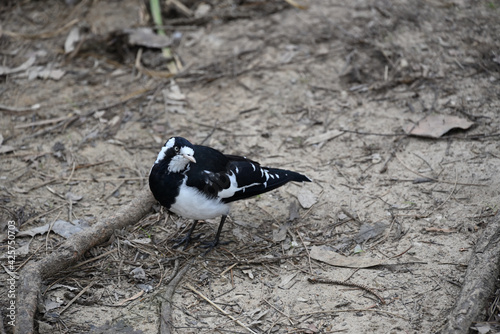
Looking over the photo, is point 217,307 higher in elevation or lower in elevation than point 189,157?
lower

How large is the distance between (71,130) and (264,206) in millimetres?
2181

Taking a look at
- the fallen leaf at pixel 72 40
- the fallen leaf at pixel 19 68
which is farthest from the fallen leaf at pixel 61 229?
the fallen leaf at pixel 72 40

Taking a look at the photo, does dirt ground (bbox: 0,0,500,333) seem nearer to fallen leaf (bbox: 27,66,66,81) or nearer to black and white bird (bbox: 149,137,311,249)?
fallen leaf (bbox: 27,66,66,81)

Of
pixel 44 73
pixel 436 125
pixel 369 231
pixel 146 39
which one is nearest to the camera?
pixel 369 231

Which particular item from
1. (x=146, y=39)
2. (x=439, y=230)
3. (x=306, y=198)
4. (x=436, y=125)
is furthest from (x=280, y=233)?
(x=146, y=39)

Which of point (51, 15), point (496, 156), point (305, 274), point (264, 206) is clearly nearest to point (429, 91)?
point (496, 156)

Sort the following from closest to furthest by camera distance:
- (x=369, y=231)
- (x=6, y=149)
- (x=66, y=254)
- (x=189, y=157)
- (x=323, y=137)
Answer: (x=66, y=254) → (x=189, y=157) → (x=369, y=231) → (x=6, y=149) → (x=323, y=137)

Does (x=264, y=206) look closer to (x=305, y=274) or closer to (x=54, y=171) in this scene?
(x=305, y=274)

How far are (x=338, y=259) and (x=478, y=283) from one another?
0.96 meters

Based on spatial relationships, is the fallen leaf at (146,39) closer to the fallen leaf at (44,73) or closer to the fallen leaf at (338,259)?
the fallen leaf at (44,73)

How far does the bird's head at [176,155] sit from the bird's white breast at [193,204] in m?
0.13

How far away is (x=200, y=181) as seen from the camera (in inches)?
146

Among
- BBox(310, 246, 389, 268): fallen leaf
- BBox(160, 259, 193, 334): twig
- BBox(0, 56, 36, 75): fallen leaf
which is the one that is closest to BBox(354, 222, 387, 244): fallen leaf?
BBox(310, 246, 389, 268): fallen leaf

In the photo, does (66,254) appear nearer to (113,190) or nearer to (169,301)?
(169,301)
